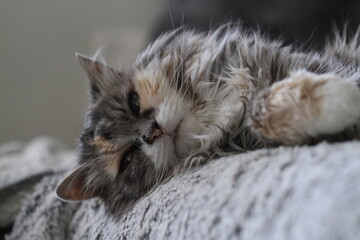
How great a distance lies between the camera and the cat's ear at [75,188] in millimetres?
1266

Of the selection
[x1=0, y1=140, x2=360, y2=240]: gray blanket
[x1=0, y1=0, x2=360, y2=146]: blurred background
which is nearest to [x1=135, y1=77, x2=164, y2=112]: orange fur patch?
[x1=0, y1=140, x2=360, y2=240]: gray blanket

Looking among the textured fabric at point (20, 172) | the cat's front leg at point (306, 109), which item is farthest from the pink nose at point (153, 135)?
the textured fabric at point (20, 172)

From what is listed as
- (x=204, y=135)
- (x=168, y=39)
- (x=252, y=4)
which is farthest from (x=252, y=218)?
(x=252, y=4)

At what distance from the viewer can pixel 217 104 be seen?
1.11m

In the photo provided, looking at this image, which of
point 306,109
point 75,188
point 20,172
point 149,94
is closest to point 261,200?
point 306,109

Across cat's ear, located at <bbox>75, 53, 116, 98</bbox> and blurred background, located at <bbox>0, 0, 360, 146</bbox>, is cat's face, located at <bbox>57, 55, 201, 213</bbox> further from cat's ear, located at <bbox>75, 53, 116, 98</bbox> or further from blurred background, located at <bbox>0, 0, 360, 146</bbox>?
blurred background, located at <bbox>0, 0, 360, 146</bbox>

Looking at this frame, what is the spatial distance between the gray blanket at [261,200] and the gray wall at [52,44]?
91.4 inches

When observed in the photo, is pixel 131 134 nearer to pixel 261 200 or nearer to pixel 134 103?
pixel 134 103

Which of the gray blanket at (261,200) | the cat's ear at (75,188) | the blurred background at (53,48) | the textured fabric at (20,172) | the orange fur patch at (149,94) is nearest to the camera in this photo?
the gray blanket at (261,200)

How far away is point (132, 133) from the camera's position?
1.16 meters

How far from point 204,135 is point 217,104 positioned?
0.09m

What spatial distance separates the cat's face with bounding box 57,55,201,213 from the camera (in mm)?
1089

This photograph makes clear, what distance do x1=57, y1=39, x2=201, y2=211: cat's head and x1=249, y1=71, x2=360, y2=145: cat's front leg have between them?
11.3 inches

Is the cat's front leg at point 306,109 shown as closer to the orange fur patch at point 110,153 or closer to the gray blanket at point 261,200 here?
the gray blanket at point 261,200
